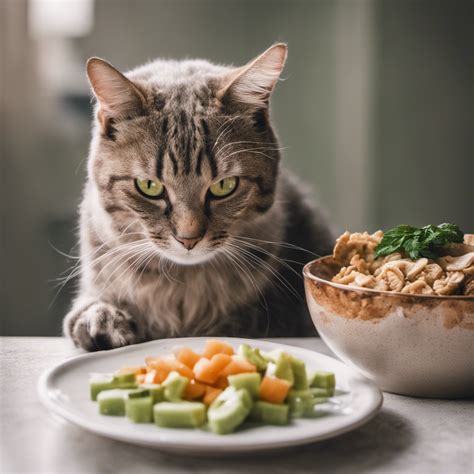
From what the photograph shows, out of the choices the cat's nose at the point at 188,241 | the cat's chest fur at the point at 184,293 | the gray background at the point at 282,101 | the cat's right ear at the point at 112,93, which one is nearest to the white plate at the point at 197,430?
the cat's nose at the point at 188,241

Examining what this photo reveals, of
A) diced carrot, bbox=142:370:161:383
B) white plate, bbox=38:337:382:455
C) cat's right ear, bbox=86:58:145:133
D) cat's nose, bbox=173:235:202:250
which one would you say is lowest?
white plate, bbox=38:337:382:455

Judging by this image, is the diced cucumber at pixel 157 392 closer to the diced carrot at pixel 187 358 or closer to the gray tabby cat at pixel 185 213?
the diced carrot at pixel 187 358

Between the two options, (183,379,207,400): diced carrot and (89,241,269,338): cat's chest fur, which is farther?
(89,241,269,338): cat's chest fur

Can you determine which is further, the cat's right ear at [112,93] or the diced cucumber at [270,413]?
the cat's right ear at [112,93]

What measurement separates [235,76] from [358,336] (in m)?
0.66

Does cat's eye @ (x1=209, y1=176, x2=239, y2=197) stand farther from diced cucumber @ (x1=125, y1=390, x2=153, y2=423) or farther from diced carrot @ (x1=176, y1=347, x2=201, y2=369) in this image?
diced cucumber @ (x1=125, y1=390, x2=153, y2=423)

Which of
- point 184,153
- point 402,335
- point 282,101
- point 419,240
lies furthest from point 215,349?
point 282,101

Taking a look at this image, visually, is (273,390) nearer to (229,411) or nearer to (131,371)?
(229,411)

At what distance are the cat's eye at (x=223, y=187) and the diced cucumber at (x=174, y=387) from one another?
23.9 inches

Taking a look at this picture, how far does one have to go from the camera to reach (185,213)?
1.41 meters

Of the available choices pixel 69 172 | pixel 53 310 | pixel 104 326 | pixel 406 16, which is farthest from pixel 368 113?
pixel 104 326

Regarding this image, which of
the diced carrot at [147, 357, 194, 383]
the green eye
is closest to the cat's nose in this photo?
the green eye

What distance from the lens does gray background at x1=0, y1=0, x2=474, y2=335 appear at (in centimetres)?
375

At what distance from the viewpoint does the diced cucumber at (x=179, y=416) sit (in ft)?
2.89
